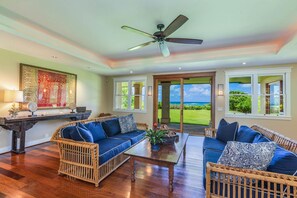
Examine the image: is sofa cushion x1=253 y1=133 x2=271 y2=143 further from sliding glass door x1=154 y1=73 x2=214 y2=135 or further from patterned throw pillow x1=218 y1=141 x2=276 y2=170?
sliding glass door x1=154 y1=73 x2=214 y2=135

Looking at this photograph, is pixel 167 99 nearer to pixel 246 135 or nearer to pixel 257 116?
pixel 257 116

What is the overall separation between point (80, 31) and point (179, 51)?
2.57m

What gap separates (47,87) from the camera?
185 inches

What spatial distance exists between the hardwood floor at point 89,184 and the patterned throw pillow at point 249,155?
0.85 metres

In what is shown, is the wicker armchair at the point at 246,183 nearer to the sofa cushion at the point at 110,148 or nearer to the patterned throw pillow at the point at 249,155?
the patterned throw pillow at the point at 249,155

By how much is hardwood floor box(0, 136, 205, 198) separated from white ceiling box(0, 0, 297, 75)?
8.22 ft

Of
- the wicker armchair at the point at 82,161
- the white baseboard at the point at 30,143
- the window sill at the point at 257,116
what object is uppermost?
the window sill at the point at 257,116

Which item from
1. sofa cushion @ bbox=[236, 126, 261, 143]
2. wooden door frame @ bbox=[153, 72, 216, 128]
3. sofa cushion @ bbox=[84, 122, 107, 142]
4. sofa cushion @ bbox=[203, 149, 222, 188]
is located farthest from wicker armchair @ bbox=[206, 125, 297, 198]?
wooden door frame @ bbox=[153, 72, 216, 128]

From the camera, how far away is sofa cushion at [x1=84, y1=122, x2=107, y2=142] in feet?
10.5

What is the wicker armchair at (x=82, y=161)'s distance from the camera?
235cm

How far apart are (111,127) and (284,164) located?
3253mm

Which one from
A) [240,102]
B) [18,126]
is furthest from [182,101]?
[18,126]

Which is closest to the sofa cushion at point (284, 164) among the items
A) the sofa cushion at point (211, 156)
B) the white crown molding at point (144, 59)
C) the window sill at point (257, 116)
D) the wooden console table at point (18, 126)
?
the sofa cushion at point (211, 156)

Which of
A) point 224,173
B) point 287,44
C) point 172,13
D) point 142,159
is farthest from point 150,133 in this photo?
point 287,44
